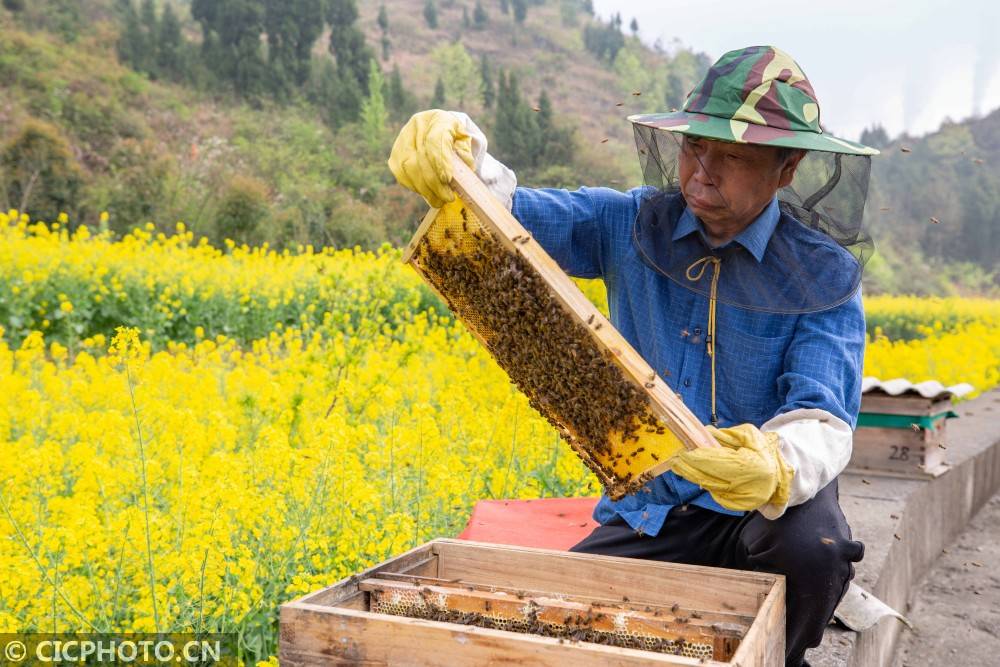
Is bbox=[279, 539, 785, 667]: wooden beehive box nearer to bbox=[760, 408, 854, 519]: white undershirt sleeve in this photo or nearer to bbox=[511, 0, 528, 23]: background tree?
bbox=[760, 408, 854, 519]: white undershirt sleeve

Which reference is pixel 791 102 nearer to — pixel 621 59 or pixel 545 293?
pixel 545 293

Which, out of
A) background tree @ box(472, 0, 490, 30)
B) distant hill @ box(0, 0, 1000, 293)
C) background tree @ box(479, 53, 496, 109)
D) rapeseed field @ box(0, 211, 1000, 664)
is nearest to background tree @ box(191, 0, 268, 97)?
distant hill @ box(0, 0, 1000, 293)

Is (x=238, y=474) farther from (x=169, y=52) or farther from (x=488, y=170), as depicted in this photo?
(x=169, y=52)

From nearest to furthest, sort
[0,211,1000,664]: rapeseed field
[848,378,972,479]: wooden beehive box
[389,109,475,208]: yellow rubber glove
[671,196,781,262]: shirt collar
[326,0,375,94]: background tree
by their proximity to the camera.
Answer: [389,109,475,208]: yellow rubber glove → [671,196,781,262]: shirt collar → [0,211,1000,664]: rapeseed field → [848,378,972,479]: wooden beehive box → [326,0,375,94]: background tree

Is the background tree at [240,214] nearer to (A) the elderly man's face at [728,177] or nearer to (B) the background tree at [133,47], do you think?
(A) the elderly man's face at [728,177]

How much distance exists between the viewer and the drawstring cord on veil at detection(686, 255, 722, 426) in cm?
254

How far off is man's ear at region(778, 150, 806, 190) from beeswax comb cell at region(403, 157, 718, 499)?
86cm

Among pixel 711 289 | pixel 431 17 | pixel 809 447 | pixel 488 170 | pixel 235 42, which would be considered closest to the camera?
pixel 809 447

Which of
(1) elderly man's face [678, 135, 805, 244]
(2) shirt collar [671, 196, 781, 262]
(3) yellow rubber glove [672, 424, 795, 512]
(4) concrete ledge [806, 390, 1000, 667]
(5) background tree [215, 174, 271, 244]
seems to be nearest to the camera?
(3) yellow rubber glove [672, 424, 795, 512]

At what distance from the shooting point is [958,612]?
4.78 m

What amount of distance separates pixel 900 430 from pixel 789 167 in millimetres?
3658

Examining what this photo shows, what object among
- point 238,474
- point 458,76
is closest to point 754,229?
point 238,474

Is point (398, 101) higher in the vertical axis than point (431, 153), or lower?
lower

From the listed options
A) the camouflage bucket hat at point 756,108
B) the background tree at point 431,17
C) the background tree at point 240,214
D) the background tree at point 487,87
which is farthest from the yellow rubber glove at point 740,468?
the background tree at point 431,17
